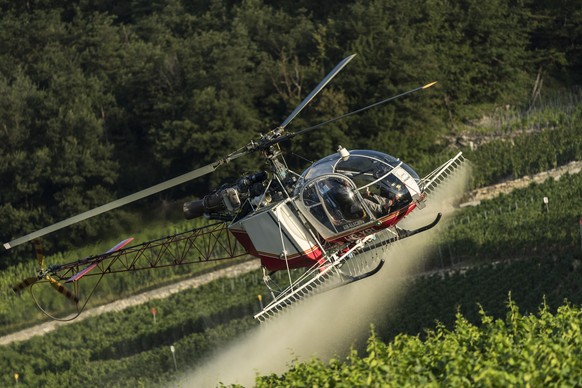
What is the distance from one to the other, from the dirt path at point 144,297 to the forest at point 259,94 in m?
7.82

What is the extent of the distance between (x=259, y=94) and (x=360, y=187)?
34.6 metres

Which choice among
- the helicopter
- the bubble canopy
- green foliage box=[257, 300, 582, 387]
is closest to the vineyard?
green foliage box=[257, 300, 582, 387]

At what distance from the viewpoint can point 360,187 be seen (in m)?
28.2

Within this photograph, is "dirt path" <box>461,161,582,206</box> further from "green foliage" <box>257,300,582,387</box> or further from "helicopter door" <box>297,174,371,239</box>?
"green foliage" <box>257,300,582,387</box>

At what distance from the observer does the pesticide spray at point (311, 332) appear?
35.0 meters

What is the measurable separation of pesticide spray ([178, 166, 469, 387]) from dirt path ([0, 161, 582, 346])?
9271 millimetres

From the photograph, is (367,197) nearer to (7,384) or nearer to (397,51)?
(7,384)

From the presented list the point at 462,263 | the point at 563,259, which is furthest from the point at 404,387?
the point at 462,263

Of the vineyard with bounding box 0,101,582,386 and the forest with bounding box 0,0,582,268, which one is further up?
the forest with bounding box 0,0,582,268

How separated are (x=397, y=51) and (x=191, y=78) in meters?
9.99

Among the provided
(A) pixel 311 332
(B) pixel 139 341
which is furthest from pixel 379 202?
(B) pixel 139 341

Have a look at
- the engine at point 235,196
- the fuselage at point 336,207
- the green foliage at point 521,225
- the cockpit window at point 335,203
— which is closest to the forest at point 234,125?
the green foliage at point 521,225

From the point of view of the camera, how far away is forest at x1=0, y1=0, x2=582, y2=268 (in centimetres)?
5844

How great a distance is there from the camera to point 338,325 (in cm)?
3556
